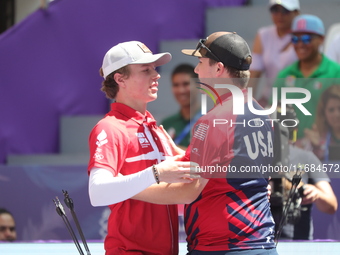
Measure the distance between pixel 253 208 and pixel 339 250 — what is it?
1.19m

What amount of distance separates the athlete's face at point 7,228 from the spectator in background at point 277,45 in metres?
2.38

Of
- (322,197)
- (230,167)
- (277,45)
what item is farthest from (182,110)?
(230,167)

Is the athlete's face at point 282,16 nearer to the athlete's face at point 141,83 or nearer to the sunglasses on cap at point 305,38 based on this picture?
the sunglasses on cap at point 305,38

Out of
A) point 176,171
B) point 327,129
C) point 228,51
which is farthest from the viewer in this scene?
point 327,129

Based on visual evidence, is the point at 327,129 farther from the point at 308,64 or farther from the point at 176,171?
the point at 176,171

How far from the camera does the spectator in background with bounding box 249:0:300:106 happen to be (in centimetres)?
575

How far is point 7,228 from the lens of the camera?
499 centimetres

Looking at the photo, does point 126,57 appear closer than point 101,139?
No

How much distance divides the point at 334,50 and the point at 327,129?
1.30 meters

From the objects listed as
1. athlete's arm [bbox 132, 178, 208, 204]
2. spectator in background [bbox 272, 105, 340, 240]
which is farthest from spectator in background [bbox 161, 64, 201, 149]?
athlete's arm [bbox 132, 178, 208, 204]

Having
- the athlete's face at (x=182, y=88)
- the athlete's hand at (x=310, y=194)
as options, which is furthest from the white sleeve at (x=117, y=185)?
the athlete's face at (x=182, y=88)

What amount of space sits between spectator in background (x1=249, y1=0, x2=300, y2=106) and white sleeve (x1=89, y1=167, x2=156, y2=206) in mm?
3530

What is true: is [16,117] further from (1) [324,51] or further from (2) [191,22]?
(1) [324,51]

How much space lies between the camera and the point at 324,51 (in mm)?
5875
